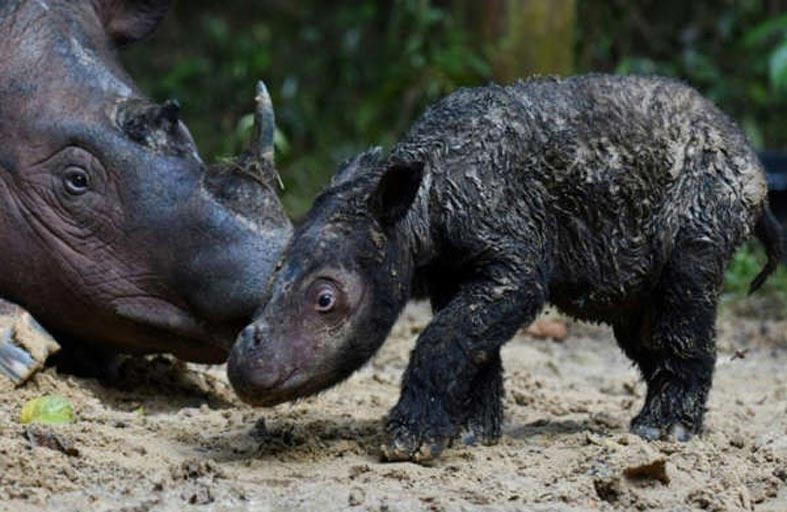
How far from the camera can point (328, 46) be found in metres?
13.9

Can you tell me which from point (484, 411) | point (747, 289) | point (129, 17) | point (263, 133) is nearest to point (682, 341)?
point (484, 411)

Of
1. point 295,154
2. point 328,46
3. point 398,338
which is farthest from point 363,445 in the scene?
point 328,46

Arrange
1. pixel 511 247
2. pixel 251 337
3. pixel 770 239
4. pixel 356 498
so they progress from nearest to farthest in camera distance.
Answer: pixel 356 498 → pixel 251 337 → pixel 511 247 → pixel 770 239

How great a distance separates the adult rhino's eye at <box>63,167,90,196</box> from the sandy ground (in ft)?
2.27

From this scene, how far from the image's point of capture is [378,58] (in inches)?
516

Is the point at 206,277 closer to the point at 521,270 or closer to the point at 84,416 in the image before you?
the point at 84,416

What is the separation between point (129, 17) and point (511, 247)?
269 cm

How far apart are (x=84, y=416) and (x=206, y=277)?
28.5 inches

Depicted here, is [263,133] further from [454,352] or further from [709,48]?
[709,48]

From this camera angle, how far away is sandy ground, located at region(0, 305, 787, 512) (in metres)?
4.50

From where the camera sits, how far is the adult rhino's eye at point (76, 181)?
20.3ft

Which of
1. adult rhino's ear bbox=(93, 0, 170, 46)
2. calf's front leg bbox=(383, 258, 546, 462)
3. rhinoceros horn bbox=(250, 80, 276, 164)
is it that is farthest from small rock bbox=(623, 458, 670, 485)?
adult rhino's ear bbox=(93, 0, 170, 46)

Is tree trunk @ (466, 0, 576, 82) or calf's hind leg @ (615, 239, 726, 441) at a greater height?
tree trunk @ (466, 0, 576, 82)

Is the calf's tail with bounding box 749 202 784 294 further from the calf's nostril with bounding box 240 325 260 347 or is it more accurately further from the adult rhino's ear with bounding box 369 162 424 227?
the calf's nostril with bounding box 240 325 260 347
